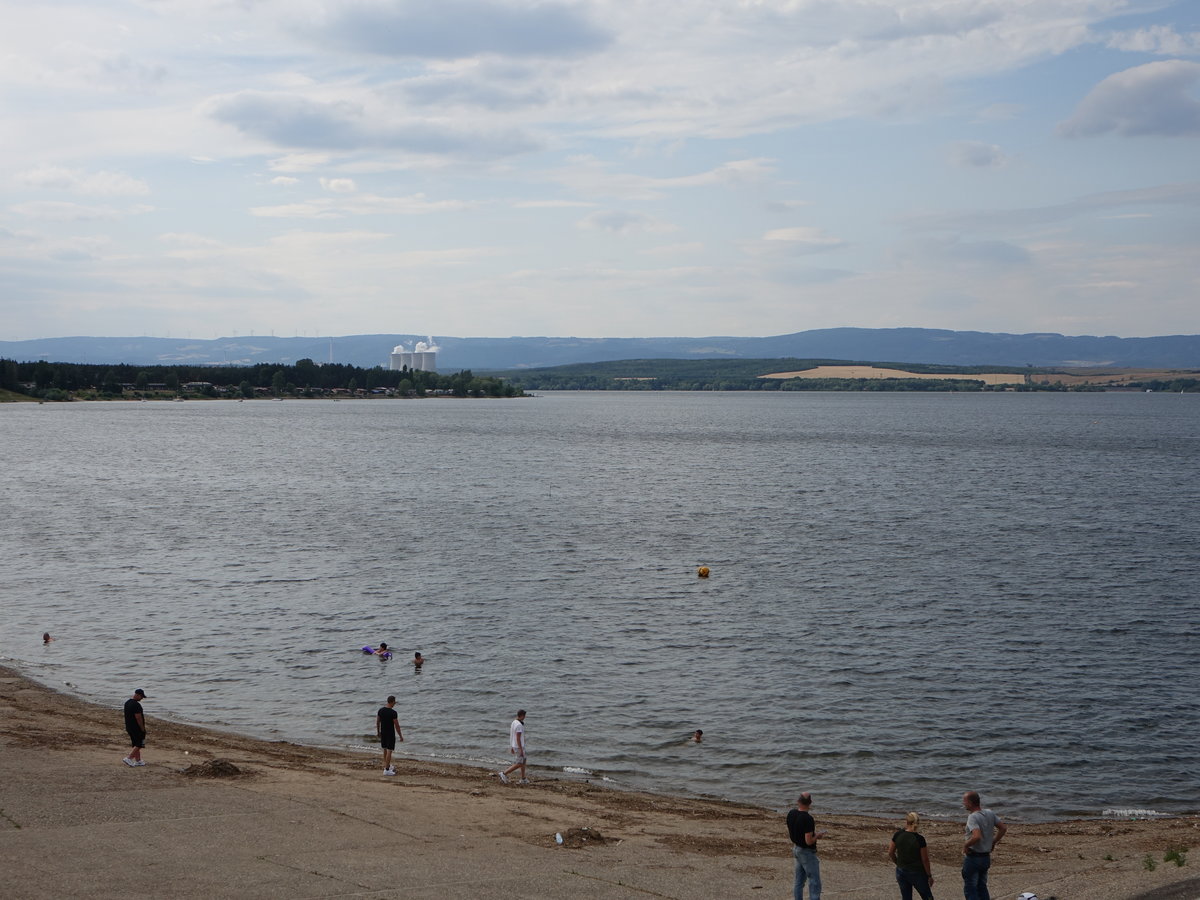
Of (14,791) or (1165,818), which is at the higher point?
(14,791)

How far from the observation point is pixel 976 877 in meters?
17.4

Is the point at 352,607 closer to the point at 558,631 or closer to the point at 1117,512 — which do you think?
the point at 558,631

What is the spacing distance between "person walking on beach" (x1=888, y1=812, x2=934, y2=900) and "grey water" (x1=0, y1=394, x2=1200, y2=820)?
1049 centimetres

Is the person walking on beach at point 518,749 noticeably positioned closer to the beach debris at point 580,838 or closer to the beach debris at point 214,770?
the beach debris at point 580,838

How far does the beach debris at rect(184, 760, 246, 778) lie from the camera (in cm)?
2556

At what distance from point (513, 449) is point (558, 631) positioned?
346ft

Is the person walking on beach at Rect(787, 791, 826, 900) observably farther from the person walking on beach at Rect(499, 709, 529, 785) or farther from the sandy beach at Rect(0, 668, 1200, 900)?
the person walking on beach at Rect(499, 709, 529, 785)

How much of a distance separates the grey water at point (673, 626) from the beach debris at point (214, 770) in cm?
534

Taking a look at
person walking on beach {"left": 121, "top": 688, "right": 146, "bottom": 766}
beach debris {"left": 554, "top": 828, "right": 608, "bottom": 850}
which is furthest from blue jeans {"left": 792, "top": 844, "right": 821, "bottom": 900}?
person walking on beach {"left": 121, "top": 688, "right": 146, "bottom": 766}

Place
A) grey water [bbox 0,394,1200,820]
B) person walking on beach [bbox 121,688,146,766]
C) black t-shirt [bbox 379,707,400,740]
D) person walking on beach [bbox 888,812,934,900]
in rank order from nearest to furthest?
person walking on beach [bbox 888,812,934,900] → person walking on beach [bbox 121,688,146,766] → black t-shirt [bbox 379,707,400,740] → grey water [bbox 0,394,1200,820]

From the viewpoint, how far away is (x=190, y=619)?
45.9 meters

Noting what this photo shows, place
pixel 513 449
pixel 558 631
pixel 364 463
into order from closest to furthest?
pixel 558 631 < pixel 364 463 < pixel 513 449

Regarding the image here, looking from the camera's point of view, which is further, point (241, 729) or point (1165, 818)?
point (241, 729)

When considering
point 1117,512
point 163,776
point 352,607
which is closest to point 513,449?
point 1117,512
